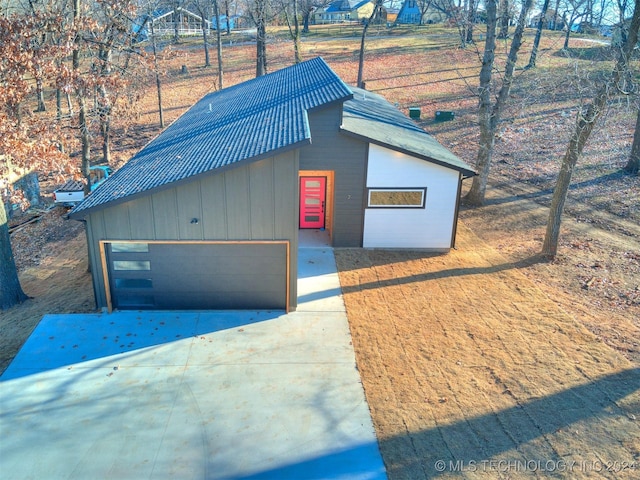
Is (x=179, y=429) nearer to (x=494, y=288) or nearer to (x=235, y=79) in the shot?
(x=494, y=288)

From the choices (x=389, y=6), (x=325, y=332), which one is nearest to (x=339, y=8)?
(x=389, y=6)

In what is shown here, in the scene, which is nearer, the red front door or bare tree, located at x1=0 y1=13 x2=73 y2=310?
bare tree, located at x1=0 y1=13 x2=73 y2=310

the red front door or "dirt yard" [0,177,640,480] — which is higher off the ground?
the red front door

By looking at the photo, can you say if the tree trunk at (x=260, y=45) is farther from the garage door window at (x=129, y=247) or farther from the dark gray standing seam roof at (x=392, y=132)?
the garage door window at (x=129, y=247)

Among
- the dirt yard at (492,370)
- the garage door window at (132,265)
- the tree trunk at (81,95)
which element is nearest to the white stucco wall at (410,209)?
the dirt yard at (492,370)

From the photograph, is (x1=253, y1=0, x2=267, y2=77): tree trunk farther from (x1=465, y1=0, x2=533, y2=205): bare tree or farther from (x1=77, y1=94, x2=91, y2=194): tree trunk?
(x1=77, y1=94, x2=91, y2=194): tree trunk

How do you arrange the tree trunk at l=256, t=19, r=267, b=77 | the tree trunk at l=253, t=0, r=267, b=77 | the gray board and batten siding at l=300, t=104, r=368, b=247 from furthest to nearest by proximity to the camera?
the tree trunk at l=256, t=19, r=267, b=77
the tree trunk at l=253, t=0, r=267, b=77
the gray board and batten siding at l=300, t=104, r=368, b=247

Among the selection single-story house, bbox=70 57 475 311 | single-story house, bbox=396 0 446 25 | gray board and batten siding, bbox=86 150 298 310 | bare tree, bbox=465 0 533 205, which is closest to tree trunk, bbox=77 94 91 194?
single-story house, bbox=70 57 475 311
